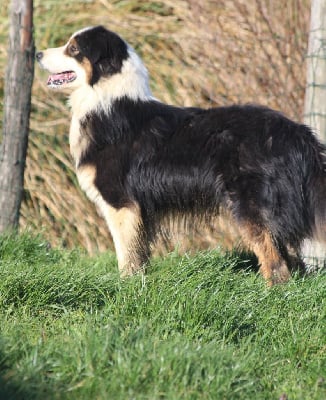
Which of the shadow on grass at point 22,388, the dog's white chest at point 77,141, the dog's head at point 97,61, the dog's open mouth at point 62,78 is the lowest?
the shadow on grass at point 22,388

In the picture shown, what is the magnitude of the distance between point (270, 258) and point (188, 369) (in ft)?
6.18

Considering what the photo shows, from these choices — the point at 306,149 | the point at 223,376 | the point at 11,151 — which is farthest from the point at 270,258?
the point at 11,151

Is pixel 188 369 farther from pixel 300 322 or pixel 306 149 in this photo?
pixel 306 149

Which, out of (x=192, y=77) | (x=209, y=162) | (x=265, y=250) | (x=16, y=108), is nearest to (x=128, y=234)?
(x=209, y=162)

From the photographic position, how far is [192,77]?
7594 millimetres

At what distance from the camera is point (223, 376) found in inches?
130

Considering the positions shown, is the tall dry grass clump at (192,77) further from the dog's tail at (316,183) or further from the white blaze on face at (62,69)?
the dog's tail at (316,183)

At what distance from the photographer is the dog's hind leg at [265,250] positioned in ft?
16.5

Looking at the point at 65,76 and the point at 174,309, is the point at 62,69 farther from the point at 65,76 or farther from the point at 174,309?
the point at 174,309

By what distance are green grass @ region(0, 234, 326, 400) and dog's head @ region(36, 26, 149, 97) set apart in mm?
1378

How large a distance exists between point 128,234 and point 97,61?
1.23m

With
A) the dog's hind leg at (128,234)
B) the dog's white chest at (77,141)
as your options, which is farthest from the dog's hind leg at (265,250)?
the dog's white chest at (77,141)

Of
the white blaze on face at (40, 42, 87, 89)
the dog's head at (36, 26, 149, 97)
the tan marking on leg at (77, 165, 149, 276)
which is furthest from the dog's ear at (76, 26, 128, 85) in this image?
the tan marking on leg at (77, 165, 149, 276)

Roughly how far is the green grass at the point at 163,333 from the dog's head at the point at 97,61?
1.38 m
